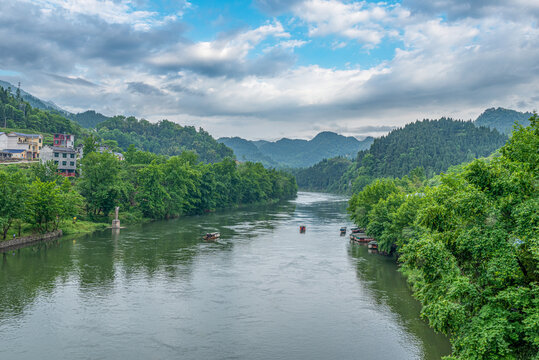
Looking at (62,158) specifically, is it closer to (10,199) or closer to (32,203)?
(32,203)

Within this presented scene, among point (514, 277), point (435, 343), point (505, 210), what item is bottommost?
point (435, 343)

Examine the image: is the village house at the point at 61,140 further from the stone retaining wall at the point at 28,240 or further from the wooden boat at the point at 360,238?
the wooden boat at the point at 360,238

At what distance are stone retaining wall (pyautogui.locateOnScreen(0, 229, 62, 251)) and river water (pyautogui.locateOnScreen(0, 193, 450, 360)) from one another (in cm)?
294

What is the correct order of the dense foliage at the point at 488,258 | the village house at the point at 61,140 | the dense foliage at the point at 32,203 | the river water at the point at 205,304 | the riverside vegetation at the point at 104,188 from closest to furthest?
the dense foliage at the point at 488,258
the river water at the point at 205,304
the dense foliage at the point at 32,203
the riverside vegetation at the point at 104,188
the village house at the point at 61,140

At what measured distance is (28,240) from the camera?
220ft

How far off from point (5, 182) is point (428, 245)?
6346cm

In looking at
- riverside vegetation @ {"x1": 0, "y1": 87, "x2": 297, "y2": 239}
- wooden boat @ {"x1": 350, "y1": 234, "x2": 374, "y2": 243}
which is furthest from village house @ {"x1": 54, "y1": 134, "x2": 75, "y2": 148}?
wooden boat @ {"x1": 350, "y1": 234, "x2": 374, "y2": 243}

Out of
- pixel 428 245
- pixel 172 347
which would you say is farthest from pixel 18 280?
pixel 428 245

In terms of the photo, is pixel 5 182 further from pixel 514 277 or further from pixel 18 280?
pixel 514 277

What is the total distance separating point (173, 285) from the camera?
151 ft

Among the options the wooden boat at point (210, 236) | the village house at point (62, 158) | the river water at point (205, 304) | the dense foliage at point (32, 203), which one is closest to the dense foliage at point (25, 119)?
the village house at point (62, 158)

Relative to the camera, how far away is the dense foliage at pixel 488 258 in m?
18.9

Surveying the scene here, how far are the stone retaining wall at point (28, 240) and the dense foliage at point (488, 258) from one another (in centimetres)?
6298

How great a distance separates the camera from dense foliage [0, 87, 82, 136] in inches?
6767
